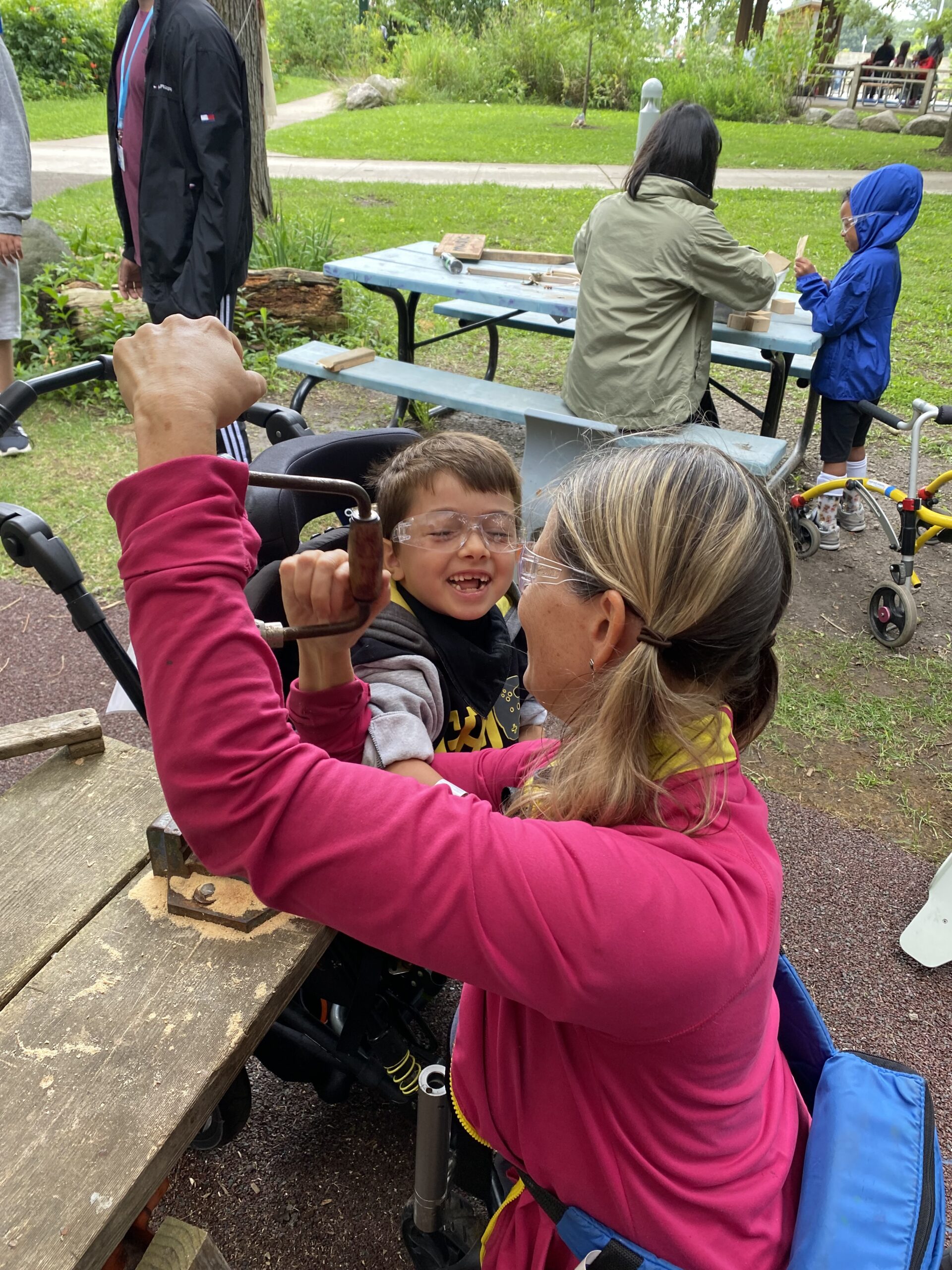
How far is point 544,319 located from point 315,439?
4.91 meters

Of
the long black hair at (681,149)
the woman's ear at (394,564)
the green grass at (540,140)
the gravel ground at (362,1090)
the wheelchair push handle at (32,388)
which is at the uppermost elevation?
the long black hair at (681,149)

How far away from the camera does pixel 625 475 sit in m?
1.06

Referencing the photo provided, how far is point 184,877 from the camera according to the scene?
135 centimetres

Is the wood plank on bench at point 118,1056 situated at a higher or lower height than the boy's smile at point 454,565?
lower

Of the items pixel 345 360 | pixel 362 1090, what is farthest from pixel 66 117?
pixel 362 1090

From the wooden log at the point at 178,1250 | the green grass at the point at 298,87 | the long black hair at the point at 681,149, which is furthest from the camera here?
the green grass at the point at 298,87

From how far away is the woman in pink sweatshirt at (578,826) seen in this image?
88 centimetres

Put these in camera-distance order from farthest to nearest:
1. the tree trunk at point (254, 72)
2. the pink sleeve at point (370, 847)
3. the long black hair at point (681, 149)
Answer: the tree trunk at point (254, 72) → the long black hair at point (681, 149) → the pink sleeve at point (370, 847)

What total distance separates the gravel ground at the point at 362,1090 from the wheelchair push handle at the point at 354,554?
1.44 metres

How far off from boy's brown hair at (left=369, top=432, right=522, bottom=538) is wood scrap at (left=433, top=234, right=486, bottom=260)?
4545 mm

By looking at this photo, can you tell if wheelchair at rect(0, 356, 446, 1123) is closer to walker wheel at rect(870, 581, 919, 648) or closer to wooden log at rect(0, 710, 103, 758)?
wooden log at rect(0, 710, 103, 758)

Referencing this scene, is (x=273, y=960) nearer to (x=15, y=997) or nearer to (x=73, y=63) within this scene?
(x=15, y=997)

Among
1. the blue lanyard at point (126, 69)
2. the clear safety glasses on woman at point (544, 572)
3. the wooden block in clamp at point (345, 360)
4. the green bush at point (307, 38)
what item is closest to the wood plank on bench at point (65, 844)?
the clear safety glasses on woman at point (544, 572)

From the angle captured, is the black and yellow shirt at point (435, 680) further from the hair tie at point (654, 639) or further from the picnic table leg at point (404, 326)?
the picnic table leg at point (404, 326)
